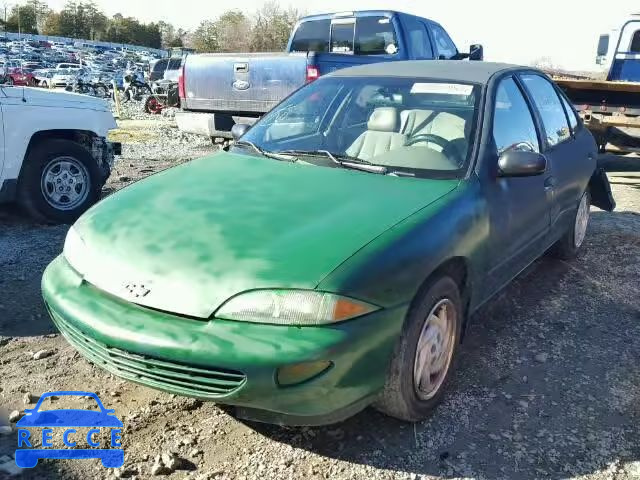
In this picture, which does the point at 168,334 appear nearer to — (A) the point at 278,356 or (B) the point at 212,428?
(A) the point at 278,356

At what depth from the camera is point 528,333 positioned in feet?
12.6

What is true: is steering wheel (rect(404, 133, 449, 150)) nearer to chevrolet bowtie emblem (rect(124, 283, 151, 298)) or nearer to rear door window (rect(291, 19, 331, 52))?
chevrolet bowtie emblem (rect(124, 283, 151, 298))

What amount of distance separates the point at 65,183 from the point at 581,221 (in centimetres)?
487

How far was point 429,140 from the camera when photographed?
3391 mm

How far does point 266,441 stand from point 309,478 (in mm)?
303

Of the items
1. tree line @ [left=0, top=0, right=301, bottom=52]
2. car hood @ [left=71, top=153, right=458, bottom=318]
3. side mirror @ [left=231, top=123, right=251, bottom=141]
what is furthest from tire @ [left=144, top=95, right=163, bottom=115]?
tree line @ [left=0, top=0, right=301, bottom=52]

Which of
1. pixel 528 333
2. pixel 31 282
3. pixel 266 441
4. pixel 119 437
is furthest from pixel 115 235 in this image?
pixel 528 333

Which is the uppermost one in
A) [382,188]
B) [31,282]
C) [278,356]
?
[382,188]

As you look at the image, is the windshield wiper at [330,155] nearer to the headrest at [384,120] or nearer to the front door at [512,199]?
the headrest at [384,120]

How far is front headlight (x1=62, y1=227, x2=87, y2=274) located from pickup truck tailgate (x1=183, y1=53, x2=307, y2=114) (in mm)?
5308

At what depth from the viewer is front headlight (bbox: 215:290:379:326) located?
2213mm

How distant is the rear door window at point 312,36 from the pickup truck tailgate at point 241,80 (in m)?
1.74

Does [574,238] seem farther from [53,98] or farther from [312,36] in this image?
[312,36]

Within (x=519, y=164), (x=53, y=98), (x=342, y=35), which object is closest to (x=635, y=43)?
A: (x=342, y=35)
